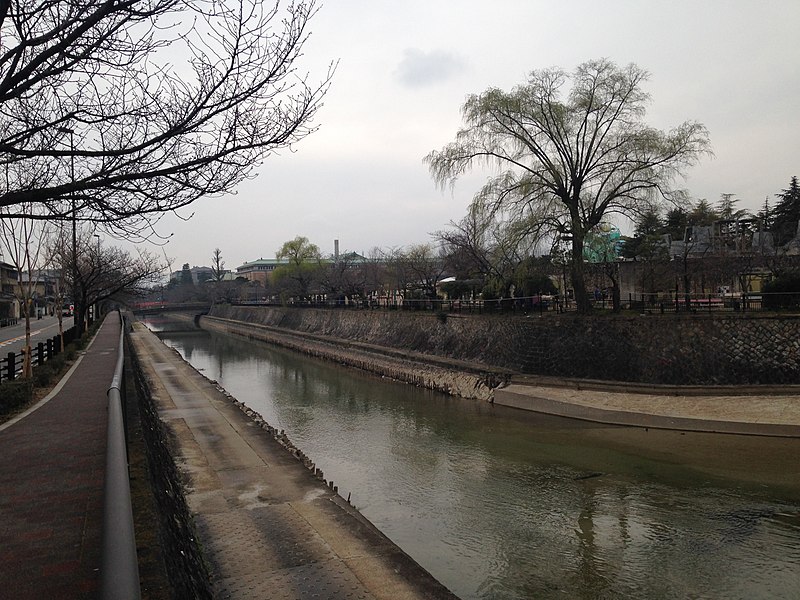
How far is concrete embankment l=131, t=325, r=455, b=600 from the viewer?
26.2ft

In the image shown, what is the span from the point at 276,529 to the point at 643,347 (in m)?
17.9

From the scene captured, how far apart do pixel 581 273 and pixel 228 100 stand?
70.5 feet

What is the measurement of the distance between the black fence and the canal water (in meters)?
8.27

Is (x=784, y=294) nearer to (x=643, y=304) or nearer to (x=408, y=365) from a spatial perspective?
(x=643, y=304)

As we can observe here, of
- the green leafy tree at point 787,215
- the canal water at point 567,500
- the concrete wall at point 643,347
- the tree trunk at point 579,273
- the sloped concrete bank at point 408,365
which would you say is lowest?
the canal water at point 567,500

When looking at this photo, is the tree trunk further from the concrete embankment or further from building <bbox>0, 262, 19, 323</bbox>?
building <bbox>0, 262, 19, 323</bbox>

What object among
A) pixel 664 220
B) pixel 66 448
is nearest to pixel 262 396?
pixel 66 448

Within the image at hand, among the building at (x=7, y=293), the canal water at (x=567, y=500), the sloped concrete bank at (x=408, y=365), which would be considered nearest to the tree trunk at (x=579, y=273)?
the sloped concrete bank at (x=408, y=365)

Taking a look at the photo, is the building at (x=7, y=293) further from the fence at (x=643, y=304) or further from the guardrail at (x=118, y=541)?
the guardrail at (x=118, y=541)

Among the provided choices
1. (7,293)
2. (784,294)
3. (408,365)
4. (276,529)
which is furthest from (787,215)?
(7,293)

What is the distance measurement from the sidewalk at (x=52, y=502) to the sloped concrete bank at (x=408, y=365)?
56.4ft

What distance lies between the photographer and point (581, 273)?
25500mm

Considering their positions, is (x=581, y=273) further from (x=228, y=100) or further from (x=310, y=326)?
(x=310, y=326)

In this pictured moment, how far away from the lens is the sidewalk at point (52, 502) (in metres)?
4.39
